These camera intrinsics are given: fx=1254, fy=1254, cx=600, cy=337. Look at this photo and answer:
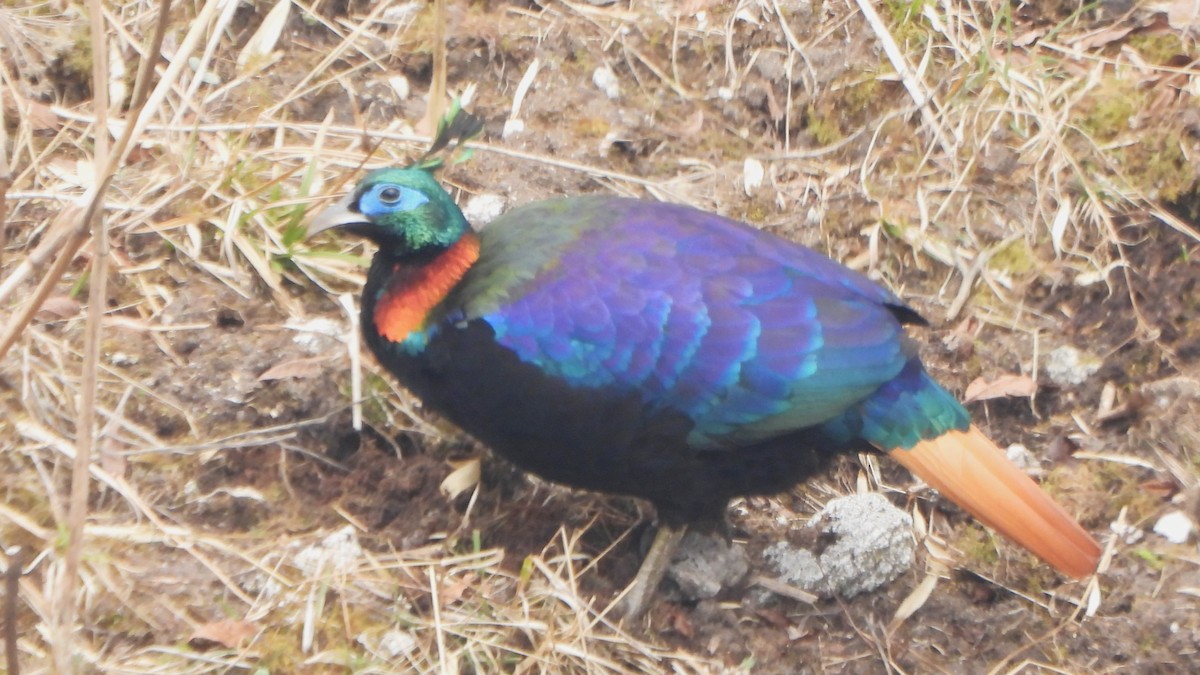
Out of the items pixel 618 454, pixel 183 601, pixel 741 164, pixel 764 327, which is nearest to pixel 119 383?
pixel 183 601

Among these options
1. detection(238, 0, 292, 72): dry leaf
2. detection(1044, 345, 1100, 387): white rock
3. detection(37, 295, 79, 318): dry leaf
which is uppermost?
detection(238, 0, 292, 72): dry leaf

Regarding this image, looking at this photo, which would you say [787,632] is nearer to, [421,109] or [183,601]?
[183,601]

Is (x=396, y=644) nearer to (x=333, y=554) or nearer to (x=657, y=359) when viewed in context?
(x=333, y=554)

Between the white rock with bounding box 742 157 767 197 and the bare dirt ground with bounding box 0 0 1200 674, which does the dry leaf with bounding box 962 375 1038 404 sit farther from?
the white rock with bounding box 742 157 767 197

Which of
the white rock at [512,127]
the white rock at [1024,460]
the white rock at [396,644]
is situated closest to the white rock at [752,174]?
the white rock at [512,127]

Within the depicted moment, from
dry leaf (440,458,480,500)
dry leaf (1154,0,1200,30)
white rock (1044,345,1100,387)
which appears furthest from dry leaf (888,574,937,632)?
dry leaf (1154,0,1200,30)

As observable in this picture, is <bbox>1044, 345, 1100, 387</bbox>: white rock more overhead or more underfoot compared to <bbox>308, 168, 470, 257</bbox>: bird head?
more underfoot

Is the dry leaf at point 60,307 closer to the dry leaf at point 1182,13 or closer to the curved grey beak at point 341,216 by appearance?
the curved grey beak at point 341,216
